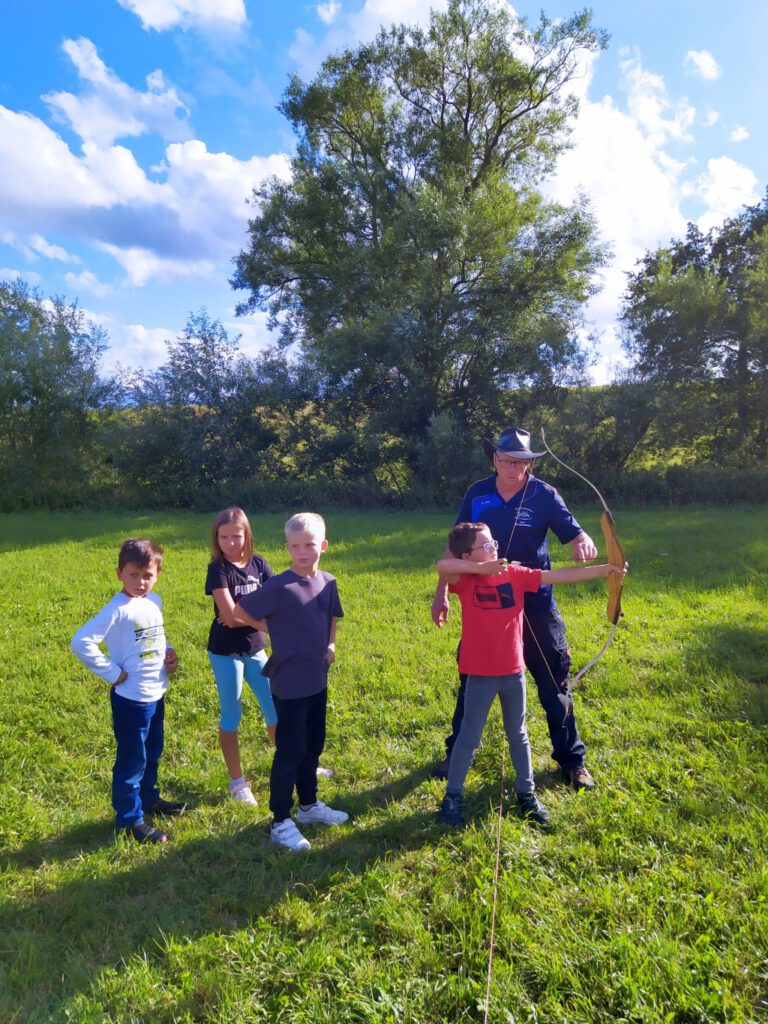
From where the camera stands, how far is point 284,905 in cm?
295

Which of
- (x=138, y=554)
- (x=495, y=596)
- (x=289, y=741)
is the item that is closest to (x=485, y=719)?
(x=495, y=596)

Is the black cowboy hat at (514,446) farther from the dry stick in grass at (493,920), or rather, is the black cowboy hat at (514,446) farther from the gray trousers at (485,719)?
the dry stick in grass at (493,920)

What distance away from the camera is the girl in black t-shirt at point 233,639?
151 inches

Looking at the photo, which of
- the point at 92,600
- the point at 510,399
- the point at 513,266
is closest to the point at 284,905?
the point at 92,600

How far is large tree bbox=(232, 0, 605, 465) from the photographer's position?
1808 centimetres

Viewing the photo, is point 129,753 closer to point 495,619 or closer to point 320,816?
point 320,816

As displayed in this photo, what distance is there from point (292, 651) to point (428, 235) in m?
16.9

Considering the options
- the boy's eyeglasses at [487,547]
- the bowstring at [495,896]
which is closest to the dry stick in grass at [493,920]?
the bowstring at [495,896]

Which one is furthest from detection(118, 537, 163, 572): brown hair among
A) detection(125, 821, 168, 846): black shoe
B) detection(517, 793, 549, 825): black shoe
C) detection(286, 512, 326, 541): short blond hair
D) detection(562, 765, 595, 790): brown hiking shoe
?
detection(562, 765, 595, 790): brown hiking shoe

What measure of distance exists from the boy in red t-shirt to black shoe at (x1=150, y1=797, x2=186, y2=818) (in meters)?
1.64

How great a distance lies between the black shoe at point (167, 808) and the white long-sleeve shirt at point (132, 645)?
780 mm

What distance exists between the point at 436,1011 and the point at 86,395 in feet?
72.9

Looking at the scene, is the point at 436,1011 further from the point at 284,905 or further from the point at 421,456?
the point at 421,456

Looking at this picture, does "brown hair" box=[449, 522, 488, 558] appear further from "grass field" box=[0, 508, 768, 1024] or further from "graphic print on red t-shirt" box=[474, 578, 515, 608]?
"grass field" box=[0, 508, 768, 1024]
